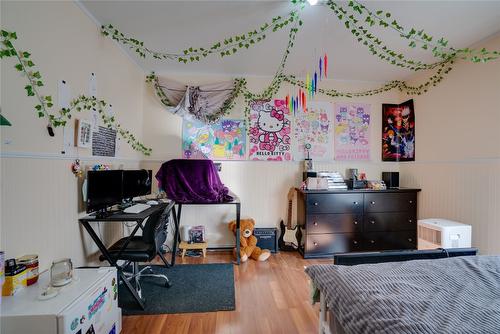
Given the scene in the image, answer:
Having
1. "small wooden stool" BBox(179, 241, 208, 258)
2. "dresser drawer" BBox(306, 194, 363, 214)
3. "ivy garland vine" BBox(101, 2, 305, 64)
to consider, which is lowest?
"small wooden stool" BBox(179, 241, 208, 258)

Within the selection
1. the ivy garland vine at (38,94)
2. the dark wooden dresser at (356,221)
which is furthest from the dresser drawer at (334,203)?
Result: the ivy garland vine at (38,94)

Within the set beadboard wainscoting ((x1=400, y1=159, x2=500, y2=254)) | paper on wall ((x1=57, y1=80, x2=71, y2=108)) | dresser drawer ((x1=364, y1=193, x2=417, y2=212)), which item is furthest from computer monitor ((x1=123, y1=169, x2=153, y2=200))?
beadboard wainscoting ((x1=400, y1=159, x2=500, y2=254))

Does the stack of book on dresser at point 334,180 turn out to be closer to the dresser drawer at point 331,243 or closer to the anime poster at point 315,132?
the anime poster at point 315,132

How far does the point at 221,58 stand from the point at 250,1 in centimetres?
106

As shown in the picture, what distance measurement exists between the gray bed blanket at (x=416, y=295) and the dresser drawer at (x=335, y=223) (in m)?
1.66

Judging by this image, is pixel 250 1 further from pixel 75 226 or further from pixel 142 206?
pixel 75 226

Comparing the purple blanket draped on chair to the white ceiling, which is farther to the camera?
the purple blanket draped on chair

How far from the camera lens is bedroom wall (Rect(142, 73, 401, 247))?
3.34 meters

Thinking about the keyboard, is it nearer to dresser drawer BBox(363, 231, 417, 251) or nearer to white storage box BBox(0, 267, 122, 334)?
white storage box BBox(0, 267, 122, 334)

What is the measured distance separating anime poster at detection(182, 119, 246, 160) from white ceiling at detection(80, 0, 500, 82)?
841mm

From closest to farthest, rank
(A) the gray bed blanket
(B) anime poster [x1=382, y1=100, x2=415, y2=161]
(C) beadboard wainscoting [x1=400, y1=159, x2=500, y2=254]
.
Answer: (A) the gray bed blanket < (C) beadboard wainscoting [x1=400, y1=159, x2=500, y2=254] < (B) anime poster [x1=382, y1=100, x2=415, y2=161]

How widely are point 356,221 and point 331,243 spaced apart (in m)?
0.46

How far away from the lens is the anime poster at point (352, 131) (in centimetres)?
355

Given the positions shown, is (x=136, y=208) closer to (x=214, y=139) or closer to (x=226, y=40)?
(x=214, y=139)
